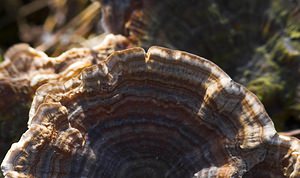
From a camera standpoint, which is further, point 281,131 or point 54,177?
point 281,131

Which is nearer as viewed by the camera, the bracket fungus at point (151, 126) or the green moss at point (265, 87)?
the bracket fungus at point (151, 126)

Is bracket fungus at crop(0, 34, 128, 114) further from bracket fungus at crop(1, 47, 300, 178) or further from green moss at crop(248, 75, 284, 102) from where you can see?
green moss at crop(248, 75, 284, 102)

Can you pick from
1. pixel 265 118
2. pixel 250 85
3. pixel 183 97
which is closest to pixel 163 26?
pixel 250 85

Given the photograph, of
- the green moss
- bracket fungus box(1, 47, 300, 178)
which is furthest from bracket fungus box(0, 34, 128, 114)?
the green moss

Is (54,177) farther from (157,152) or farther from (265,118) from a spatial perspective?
(265,118)

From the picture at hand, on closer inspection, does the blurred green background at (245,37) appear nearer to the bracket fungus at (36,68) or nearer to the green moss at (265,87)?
the green moss at (265,87)

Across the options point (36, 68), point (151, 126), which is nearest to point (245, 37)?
point (151, 126)

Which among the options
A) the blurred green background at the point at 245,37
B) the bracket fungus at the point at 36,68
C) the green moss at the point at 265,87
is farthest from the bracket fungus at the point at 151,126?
the green moss at the point at 265,87

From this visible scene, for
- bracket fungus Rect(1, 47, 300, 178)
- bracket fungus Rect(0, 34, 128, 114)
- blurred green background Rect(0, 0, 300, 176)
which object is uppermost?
blurred green background Rect(0, 0, 300, 176)

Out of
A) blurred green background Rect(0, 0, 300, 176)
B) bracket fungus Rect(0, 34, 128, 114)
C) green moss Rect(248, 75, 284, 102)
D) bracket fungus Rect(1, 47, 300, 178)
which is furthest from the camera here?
green moss Rect(248, 75, 284, 102)
